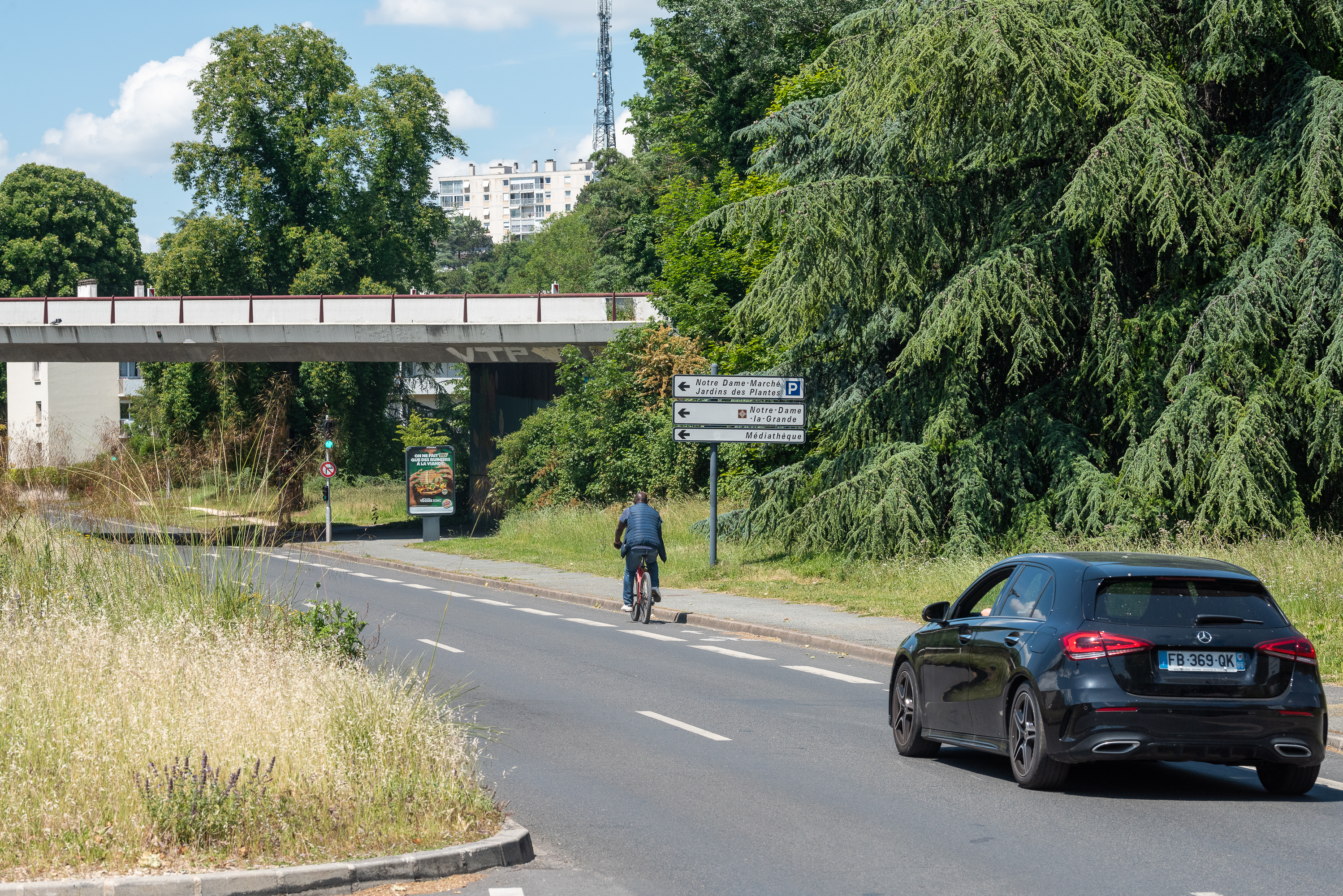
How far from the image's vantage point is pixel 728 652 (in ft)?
57.4

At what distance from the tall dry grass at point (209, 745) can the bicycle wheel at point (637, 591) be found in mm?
11580

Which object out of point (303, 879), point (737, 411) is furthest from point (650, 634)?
point (303, 879)

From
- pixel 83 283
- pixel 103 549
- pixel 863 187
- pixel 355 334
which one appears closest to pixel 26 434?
pixel 103 549

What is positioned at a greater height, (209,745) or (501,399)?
(501,399)

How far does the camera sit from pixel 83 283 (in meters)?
75.9

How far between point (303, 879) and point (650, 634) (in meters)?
13.9

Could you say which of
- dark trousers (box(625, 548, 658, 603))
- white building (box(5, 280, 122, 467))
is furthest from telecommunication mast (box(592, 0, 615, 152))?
dark trousers (box(625, 548, 658, 603))

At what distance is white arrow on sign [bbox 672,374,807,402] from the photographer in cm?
2730

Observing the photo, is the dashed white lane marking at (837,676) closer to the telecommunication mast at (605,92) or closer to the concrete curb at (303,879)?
the concrete curb at (303,879)

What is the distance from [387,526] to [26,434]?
46.1 metres

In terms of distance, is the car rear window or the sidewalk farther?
the sidewalk

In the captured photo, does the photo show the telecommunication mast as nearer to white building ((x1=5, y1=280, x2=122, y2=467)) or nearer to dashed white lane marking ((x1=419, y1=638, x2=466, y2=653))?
white building ((x1=5, y1=280, x2=122, y2=467))

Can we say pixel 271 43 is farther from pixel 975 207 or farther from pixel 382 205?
pixel 975 207

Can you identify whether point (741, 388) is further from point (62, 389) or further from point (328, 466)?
point (62, 389)
